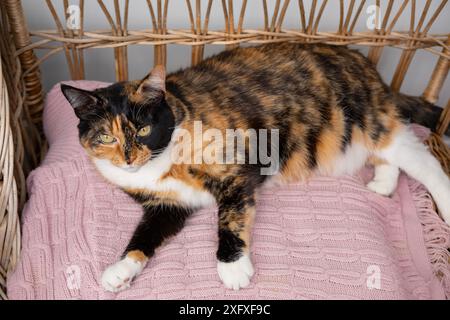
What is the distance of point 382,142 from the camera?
4.73 feet

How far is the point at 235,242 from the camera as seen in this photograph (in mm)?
1156

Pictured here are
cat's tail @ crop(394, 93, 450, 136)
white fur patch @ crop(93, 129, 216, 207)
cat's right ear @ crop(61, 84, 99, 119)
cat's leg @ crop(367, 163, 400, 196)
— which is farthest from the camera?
cat's tail @ crop(394, 93, 450, 136)

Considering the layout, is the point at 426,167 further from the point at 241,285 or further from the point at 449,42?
the point at 241,285

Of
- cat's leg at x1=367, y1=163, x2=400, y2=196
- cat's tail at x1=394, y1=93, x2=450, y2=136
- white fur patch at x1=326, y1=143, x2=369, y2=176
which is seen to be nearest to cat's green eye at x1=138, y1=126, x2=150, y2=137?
white fur patch at x1=326, y1=143, x2=369, y2=176

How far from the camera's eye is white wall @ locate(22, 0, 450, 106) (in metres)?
1.68

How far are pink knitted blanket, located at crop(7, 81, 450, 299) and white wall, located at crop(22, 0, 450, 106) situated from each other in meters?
0.41

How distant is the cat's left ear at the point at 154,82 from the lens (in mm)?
1078

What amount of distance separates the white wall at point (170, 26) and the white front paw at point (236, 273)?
924mm

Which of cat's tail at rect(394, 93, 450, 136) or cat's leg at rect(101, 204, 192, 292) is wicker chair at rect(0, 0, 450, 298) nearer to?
cat's tail at rect(394, 93, 450, 136)

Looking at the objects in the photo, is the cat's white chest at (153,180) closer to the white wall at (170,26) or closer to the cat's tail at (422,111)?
the white wall at (170,26)

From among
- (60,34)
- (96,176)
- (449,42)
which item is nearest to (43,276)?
(96,176)

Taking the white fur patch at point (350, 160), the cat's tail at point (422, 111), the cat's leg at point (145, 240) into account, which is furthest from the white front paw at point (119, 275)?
the cat's tail at point (422, 111)

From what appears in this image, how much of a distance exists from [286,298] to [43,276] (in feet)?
1.91
